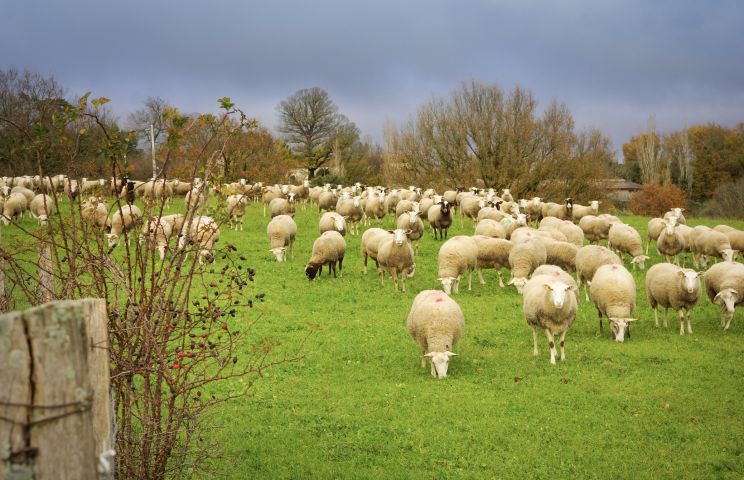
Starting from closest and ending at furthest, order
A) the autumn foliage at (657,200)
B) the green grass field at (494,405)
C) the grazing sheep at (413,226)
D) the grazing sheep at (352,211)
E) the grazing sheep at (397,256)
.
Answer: the green grass field at (494,405)
the grazing sheep at (397,256)
the grazing sheep at (413,226)
the grazing sheep at (352,211)
the autumn foliage at (657,200)

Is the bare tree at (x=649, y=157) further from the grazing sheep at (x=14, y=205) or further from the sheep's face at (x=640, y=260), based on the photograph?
the grazing sheep at (x=14, y=205)

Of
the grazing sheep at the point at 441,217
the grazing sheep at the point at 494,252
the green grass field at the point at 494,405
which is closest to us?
→ the green grass field at the point at 494,405

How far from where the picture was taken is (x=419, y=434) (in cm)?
646

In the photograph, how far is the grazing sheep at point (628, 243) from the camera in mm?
17659

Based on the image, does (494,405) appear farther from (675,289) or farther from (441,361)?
(675,289)

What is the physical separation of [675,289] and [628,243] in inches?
292

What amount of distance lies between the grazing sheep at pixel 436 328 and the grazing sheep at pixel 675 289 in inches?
213

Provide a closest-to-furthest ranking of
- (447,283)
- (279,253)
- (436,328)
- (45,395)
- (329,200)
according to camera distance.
A: (45,395)
(436,328)
(447,283)
(279,253)
(329,200)

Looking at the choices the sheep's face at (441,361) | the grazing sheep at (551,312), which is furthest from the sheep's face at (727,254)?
the sheep's face at (441,361)

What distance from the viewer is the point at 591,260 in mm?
13672

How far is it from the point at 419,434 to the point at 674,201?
5125 centimetres

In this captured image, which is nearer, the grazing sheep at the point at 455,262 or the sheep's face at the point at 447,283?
the sheep's face at the point at 447,283

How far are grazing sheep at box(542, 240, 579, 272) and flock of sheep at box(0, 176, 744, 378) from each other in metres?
0.03

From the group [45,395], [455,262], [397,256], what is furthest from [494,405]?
[397,256]
